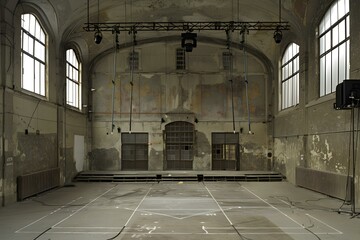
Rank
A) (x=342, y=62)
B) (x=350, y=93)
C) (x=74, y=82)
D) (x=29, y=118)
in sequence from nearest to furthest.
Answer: (x=350, y=93)
(x=342, y=62)
(x=29, y=118)
(x=74, y=82)

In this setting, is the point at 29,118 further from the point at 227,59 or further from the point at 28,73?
the point at 227,59

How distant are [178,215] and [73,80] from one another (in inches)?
485

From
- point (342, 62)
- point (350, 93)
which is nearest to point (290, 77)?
point (342, 62)

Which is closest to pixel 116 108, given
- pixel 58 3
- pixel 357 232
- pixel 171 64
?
pixel 171 64

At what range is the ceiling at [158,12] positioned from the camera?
16031mm

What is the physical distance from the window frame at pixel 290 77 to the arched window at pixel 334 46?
2.87 m

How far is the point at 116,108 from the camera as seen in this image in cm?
2305

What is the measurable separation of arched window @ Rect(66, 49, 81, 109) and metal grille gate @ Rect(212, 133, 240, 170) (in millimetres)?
8111

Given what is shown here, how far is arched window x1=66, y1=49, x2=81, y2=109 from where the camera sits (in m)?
19.7

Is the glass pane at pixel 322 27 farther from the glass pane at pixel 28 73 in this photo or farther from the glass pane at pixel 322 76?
the glass pane at pixel 28 73

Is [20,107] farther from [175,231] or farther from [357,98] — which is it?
[357,98]

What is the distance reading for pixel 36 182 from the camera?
14492 mm

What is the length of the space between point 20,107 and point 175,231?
7.72 meters

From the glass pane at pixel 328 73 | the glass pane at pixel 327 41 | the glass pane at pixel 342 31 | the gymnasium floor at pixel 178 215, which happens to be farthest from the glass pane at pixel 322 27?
the gymnasium floor at pixel 178 215
